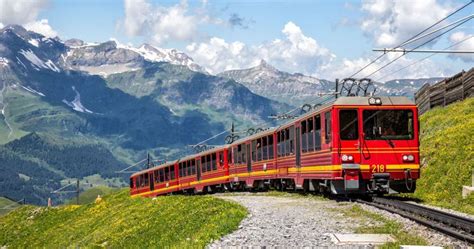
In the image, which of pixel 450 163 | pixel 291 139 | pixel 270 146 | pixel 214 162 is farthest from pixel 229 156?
pixel 450 163

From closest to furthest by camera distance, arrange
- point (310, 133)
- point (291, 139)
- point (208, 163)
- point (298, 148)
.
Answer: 1. point (310, 133)
2. point (298, 148)
3. point (291, 139)
4. point (208, 163)

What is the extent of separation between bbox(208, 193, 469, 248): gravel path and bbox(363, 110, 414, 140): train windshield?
3071 millimetres

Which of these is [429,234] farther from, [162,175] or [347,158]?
[162,175]

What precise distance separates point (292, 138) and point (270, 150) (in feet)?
20.3

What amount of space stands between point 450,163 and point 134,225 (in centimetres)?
1333

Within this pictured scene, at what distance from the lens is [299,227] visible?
17.9 metres

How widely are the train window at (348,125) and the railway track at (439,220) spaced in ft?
12.0

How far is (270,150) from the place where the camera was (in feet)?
127

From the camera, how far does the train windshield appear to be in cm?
2553

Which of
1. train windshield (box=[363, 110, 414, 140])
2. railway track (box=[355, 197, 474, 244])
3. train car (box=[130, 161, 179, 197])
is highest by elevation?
train windshield (box=[363, 110, 414, 140])

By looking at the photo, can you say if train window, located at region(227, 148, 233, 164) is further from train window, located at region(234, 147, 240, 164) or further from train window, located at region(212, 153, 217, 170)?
train window, located at region(212, 153, 217, 170)

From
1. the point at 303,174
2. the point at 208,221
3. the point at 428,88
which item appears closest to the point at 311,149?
the point at 303,174

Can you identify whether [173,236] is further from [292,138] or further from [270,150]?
[270,150]

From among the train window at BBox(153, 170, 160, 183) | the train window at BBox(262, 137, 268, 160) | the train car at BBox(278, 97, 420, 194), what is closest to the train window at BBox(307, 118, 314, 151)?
the train car at BBox(278, 97, 420, 194)
